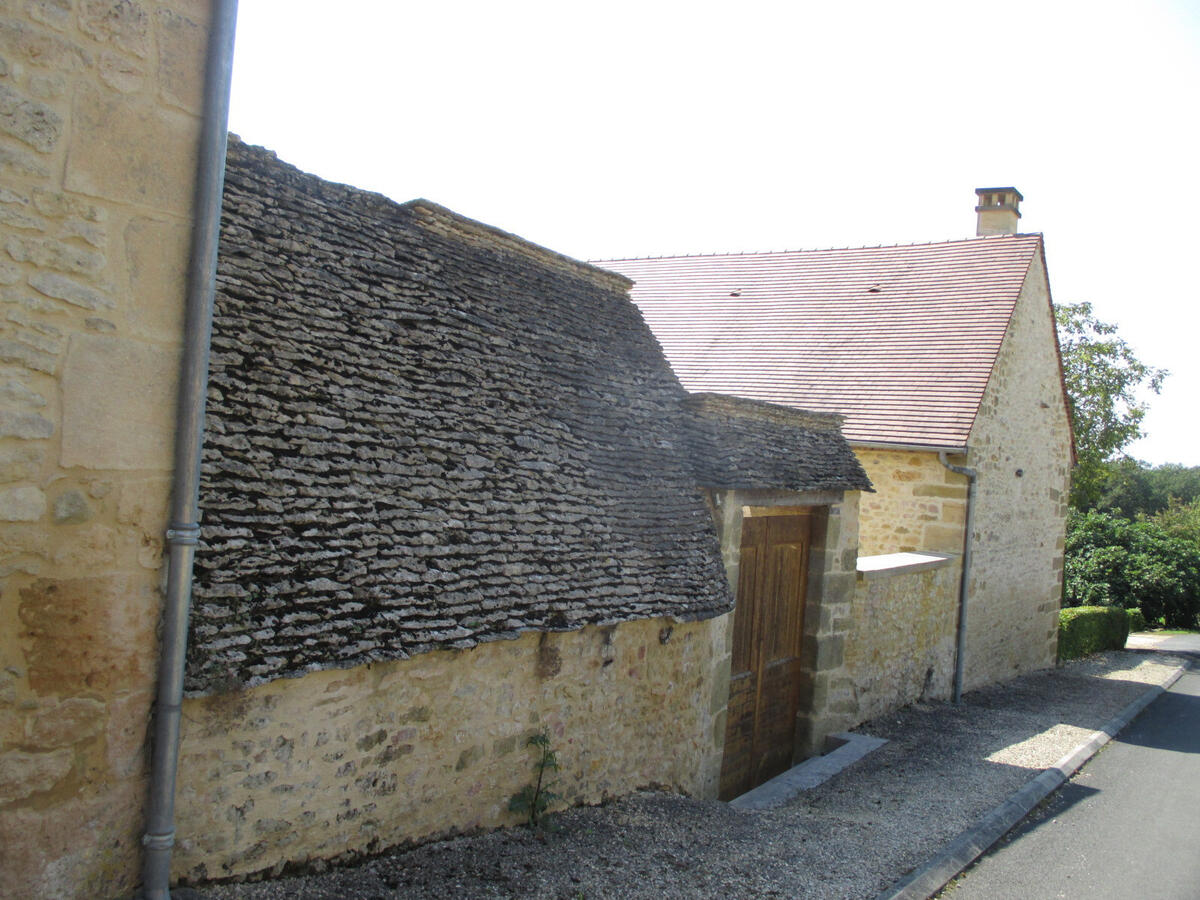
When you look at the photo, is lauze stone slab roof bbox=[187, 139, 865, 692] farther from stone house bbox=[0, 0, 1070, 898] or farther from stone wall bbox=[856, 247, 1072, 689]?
stone wall bbox=[856, 247, 1072, 689]

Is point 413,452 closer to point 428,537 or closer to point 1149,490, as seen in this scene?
point 428,537

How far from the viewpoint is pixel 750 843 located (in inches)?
245

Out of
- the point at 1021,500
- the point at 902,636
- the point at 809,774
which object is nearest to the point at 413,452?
the point at 809,774

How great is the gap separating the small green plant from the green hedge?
48.9 ft

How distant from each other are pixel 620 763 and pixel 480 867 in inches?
70.4

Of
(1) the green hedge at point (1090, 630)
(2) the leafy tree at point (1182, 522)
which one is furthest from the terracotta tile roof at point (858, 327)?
(2) the leafy tree at point (1182, 522)

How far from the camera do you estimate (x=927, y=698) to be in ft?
39.8

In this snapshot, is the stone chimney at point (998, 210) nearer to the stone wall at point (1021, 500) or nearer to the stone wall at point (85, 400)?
the stone wall at point (1021, 500)

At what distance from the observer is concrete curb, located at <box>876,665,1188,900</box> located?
6.07 meters

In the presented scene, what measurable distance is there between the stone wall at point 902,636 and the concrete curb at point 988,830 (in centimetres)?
206

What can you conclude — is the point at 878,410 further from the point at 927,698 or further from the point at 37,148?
the point at 37,148

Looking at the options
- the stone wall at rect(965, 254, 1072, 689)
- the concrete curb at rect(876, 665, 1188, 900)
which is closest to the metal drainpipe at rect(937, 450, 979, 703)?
the stone wall at rect(965, 254, 1072, 689)

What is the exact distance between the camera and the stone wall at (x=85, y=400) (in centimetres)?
318

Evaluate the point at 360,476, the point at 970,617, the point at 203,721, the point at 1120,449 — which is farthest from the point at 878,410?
the point at 1120,449
